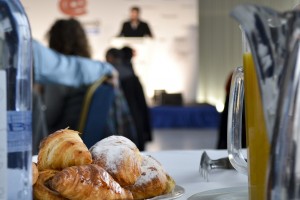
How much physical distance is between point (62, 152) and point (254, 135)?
0.18 m

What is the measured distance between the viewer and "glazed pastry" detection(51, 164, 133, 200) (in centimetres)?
49

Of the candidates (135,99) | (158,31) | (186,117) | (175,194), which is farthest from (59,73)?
(158,31)

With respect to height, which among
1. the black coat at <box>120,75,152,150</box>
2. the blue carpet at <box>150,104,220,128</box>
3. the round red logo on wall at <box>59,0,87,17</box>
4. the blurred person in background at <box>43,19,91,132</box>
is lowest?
the blue carpet at <box>150,104,220,128</box>

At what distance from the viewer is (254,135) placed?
461 mm

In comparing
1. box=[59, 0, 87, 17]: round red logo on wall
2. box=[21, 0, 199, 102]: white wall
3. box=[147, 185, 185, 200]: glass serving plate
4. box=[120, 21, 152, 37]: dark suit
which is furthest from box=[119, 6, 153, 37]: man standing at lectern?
box=[147, 185, 185, 200]: glass serving plate

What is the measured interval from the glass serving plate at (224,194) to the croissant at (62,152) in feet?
0.37

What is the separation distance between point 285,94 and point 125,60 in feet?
12.9

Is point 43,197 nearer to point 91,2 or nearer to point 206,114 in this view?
point 206,114

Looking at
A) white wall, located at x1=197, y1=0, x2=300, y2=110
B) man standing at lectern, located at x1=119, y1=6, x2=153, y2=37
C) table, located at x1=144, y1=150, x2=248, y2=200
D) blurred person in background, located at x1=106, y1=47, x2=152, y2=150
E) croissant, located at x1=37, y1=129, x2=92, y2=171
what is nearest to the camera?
croissant, located at x1=37, y1=129, x2=92, y2=171

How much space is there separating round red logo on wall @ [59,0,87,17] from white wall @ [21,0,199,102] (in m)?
0.07

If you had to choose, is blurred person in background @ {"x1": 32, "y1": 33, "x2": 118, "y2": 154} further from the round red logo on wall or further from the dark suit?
the round red logo on wall

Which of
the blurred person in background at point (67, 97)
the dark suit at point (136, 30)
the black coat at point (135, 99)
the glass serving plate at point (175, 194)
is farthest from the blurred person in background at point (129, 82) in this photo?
the dark suit at point (136, 30)

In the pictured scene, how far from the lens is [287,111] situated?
37 centimetres

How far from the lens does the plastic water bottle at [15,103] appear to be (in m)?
0.42
